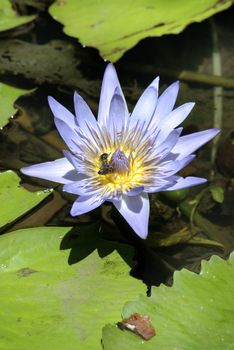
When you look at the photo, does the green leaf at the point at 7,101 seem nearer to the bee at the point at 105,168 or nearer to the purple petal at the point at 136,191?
the bee at the point at 105,168

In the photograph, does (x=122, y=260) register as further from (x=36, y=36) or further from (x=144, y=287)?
(x=36, y=36)

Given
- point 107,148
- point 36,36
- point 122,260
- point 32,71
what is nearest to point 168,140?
point 107,148

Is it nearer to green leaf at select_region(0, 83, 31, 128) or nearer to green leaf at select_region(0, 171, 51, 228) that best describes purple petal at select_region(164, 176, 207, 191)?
green leaf at select_region(0, 171, 51, 228)

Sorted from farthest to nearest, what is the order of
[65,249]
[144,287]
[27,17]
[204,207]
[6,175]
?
[27,17] → [204,207] → [6,175] → [65,249] → [144,287]

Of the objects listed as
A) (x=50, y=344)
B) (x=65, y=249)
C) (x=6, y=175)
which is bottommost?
(x=50, y=344)

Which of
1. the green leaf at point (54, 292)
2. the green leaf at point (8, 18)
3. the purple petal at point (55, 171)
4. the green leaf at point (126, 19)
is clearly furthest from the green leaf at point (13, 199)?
the green leaf at point (8, 18)

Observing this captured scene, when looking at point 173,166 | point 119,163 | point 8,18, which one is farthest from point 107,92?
point 8,18
